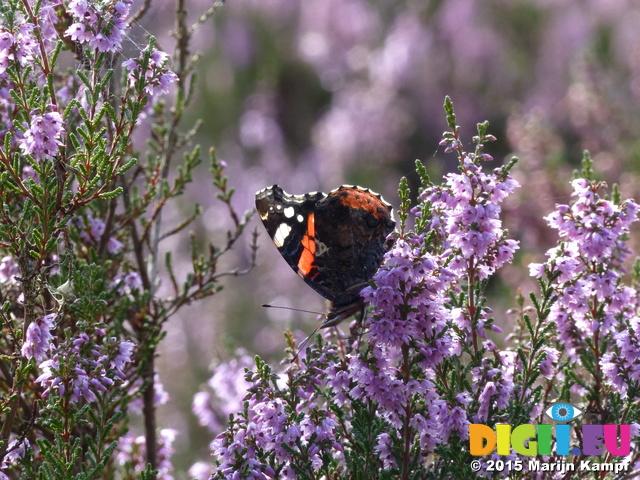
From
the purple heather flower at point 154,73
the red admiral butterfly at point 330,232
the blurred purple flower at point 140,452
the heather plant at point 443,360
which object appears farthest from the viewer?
the blurred purple flower at point 140,452

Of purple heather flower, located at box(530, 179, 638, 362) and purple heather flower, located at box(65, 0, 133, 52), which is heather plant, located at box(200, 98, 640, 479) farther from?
purple heather flower, located at box(65, 0, 133, 52)

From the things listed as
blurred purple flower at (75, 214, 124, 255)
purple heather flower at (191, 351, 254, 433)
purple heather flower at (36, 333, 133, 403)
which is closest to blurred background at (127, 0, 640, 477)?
purple heather flower at (191, 351, 254, 433)

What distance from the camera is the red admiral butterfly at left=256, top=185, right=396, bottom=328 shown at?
3.39 metres

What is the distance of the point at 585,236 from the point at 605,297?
0.86 ft

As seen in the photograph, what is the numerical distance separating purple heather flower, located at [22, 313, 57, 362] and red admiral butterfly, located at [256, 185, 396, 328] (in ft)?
4.10

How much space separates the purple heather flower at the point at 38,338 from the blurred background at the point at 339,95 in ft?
21.5

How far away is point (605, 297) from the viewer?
284cm

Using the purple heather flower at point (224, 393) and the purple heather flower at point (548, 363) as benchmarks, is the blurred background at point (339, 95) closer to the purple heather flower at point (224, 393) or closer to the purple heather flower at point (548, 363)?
the purple heather flower at point (224, 393)

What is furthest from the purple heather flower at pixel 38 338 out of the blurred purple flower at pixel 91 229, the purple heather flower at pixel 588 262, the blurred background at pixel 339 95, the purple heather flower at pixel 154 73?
the blurred background at pixel 339 95

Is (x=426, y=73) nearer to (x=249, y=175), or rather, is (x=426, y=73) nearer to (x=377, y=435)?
(x=249, y=175)

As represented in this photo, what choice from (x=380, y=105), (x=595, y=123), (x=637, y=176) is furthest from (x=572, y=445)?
(x=380, y=105)

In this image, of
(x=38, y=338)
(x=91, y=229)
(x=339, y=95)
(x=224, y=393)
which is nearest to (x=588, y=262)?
(x=38, y=338)

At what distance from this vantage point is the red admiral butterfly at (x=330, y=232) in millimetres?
3387

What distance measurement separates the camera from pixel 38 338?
2453 millimetres
